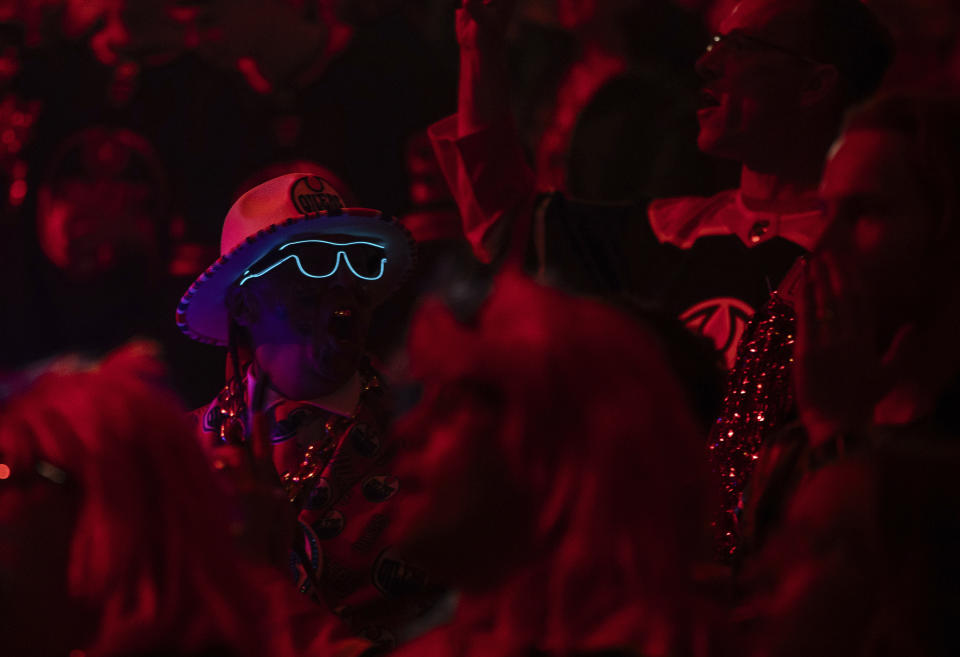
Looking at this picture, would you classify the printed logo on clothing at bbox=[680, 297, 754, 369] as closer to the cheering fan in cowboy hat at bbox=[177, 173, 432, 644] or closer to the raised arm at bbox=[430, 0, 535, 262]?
the raised arm at bbox=[430, 0, 535, 262]

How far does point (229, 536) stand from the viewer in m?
1.53

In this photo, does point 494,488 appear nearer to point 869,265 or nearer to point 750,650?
point 750,650

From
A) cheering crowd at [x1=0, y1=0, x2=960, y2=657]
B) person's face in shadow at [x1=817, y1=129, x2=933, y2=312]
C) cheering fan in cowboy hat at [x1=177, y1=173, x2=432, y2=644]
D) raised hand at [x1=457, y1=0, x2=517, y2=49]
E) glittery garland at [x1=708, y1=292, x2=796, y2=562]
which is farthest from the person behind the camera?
raised hand at [x1=457, y1=0, x2=517, y2=49]

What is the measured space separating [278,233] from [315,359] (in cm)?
29

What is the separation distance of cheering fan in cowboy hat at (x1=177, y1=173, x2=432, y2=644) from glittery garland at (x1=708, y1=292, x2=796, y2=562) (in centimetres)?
68

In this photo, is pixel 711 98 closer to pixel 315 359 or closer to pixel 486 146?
pixel 486 146

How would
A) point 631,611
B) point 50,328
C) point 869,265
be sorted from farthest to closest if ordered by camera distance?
1. point 50,328
2. point 869,265
3. point 631,611

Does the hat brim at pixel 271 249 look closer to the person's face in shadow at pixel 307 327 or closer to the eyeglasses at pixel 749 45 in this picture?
the person's face in shadow at pixel 307 327

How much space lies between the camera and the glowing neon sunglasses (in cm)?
261

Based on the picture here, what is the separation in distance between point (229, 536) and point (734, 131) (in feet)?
5.00

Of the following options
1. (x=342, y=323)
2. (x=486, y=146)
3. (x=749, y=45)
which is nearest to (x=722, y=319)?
(x=749, y=45)

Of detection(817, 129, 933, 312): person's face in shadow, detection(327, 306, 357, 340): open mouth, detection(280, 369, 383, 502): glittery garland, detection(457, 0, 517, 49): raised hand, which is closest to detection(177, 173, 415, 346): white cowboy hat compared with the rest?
detection(327, 306, 357, 340): open mouth

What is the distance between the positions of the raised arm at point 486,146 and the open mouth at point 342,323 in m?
0.44

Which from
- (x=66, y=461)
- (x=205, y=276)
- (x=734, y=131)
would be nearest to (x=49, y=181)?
(x=205, y=276)
